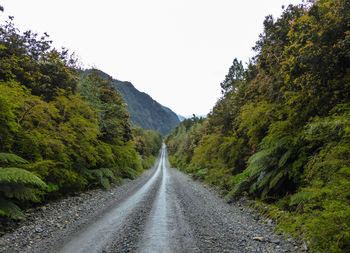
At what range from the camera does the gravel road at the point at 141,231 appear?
13.0ft

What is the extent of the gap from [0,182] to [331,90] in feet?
31.4

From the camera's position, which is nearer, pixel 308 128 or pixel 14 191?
pixel 14 191

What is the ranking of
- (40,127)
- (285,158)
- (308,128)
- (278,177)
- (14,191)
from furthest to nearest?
(40,127), (278,177), (285,158), (308,128), (14,191)

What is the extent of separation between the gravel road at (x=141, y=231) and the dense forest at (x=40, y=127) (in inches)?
33.2

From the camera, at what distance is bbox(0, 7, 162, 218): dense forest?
5.45 m

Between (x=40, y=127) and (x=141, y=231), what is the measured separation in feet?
19.4

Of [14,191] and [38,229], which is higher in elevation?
[14,191]

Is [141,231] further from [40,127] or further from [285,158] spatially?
[40,127]

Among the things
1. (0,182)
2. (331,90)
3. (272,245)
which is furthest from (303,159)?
(0,182)

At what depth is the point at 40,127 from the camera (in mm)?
7352

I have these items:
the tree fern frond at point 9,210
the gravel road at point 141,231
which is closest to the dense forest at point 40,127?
the tree fern frond at point 9,210

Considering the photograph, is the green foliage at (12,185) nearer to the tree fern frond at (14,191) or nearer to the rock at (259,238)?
the tree fern frond at (14,191)

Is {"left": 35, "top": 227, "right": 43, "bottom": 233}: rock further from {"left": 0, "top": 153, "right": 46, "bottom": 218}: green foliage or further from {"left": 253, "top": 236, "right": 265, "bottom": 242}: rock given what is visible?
{"left": 253, "top": 236, "right": 265, "bottom": 242}: rock

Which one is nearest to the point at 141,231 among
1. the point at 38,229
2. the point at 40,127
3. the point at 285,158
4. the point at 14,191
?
the point at 38,229
